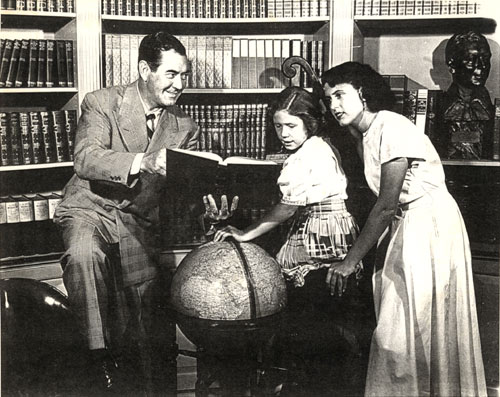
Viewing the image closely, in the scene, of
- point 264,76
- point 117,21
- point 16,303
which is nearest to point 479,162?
point 264,76

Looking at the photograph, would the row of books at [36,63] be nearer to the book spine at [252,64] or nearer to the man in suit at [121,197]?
the man in suit at [121,197]

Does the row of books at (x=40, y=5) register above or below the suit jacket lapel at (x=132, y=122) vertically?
above

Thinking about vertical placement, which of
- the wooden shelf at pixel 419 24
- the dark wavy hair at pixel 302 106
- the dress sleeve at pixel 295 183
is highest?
the wooden shelf at pixel 419 24

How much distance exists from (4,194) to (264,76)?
1526mm

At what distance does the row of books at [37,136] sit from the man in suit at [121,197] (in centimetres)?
50

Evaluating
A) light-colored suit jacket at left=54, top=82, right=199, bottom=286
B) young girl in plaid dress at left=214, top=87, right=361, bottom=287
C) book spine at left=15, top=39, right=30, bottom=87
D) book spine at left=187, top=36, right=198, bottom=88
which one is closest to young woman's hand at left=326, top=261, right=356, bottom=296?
young girl in plaid dress at left=214, top=87, right=361, bottom=287

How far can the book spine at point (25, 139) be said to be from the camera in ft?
10.4

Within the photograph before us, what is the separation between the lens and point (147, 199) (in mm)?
2854

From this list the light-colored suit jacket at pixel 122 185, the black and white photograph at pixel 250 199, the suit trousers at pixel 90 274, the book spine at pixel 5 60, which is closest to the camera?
the black and white photograph at pixel 250 199

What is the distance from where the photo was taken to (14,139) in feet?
10.3

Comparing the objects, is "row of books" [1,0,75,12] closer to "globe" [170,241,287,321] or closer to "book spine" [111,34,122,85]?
"book spine" [111,34,122,85]

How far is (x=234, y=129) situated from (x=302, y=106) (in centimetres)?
87

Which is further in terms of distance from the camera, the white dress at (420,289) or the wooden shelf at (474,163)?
the wooden shelf at (474,163)

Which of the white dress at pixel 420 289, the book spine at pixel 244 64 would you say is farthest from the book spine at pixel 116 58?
the white dress at pixel 420 289
